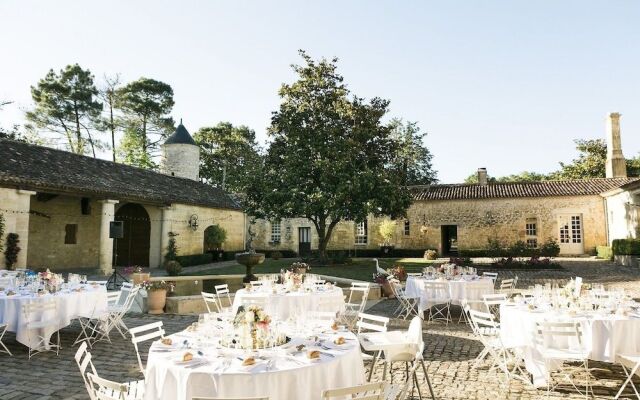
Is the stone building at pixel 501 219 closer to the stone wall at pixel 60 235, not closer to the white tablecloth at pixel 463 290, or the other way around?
the stone wall at pixel 60 235

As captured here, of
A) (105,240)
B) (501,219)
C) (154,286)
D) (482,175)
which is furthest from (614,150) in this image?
(105,240)

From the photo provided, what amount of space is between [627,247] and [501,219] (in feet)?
28.9

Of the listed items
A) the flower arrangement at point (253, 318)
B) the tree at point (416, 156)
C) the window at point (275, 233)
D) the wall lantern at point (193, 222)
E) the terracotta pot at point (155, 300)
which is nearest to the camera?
the flower arrangement at point (253, 318)

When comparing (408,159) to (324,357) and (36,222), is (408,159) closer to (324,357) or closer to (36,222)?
(36,222)

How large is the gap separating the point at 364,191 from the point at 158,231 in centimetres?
1072

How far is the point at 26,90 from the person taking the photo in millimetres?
31562

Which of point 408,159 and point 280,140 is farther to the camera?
point 408,159

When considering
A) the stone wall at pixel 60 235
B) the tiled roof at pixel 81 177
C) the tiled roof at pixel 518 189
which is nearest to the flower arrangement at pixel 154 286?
the tiled roof at pixel 81 177

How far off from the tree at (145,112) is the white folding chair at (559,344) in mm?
34826

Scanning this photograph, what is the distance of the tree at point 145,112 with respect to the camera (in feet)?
114

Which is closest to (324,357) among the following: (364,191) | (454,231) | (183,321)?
(183,321)

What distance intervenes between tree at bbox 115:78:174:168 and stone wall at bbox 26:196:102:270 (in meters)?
15.3

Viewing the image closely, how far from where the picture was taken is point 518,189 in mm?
28219

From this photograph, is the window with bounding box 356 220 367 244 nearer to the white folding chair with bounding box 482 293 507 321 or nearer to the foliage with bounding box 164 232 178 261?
the foliage with bounding box 164 232 178 261
